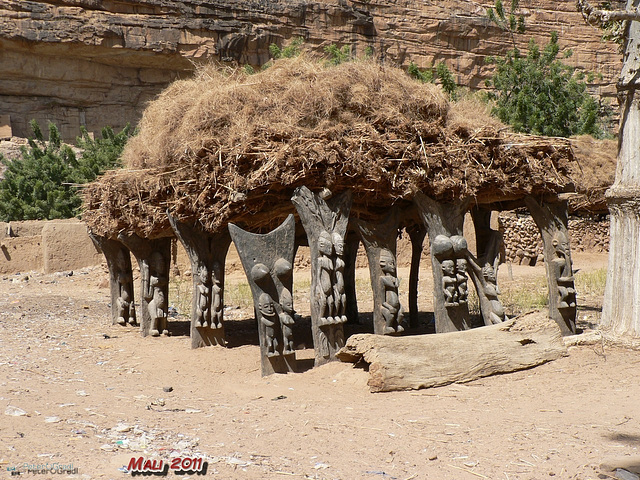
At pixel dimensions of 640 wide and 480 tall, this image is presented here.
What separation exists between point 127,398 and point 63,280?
38.3 feet

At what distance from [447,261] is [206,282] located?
124 inches

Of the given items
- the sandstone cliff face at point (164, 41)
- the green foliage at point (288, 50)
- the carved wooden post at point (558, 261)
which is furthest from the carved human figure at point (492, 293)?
the sandstone cliff face at point (164, 41)

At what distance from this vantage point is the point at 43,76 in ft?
107

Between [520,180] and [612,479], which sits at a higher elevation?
[520,180]

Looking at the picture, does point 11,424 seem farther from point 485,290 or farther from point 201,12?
point 201,12

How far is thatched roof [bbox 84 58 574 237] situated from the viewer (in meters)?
6.71

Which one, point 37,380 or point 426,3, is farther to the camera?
point 426,3

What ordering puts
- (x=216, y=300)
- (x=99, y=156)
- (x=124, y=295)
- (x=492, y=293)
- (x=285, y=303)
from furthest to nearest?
(x=99, y=156)
(x=124, y=295)
(x=216, y=300)
(x=492, y=293)
(x=285, y=303)

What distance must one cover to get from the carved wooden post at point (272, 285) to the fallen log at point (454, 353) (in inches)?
31.2

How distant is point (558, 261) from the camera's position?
7922 mm

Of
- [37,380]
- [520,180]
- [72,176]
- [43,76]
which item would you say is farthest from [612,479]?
[43,76]

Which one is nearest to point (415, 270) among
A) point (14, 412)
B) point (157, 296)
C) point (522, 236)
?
point (157, 296)

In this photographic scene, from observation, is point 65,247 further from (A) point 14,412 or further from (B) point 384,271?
(A) point 14,412

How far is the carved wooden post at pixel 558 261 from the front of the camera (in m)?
7.92
